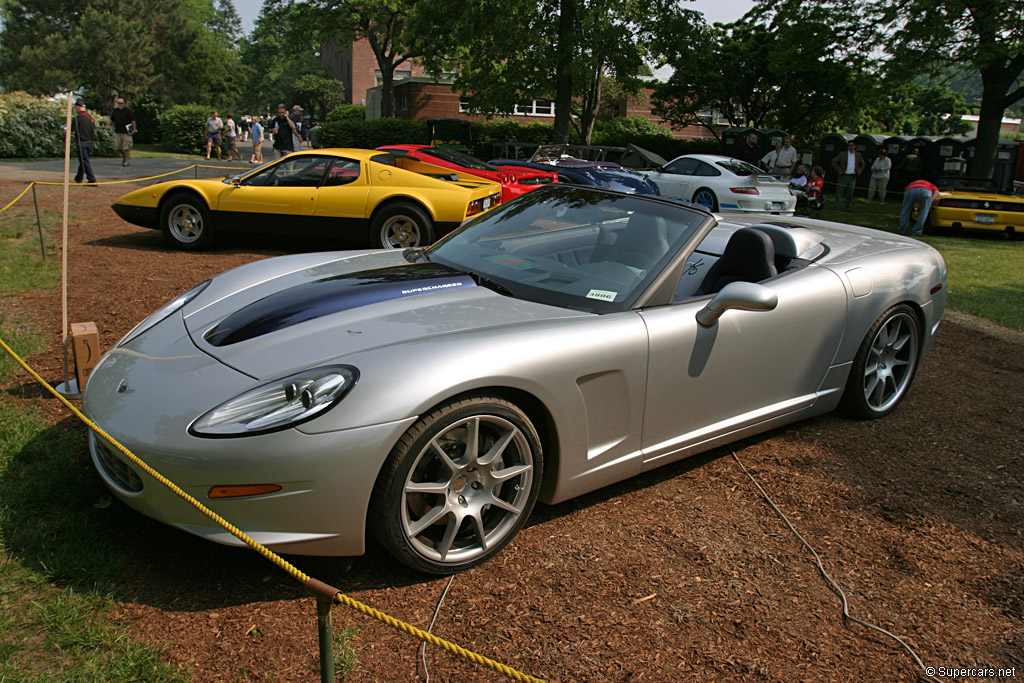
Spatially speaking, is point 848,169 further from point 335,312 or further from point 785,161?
point 335,312

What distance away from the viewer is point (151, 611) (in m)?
2.52

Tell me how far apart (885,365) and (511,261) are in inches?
94.2

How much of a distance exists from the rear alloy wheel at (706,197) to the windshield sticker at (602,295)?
13.2 metres

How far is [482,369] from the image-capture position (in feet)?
8.78

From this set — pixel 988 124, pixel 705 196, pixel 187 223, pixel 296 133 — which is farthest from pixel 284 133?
pixel 988 124

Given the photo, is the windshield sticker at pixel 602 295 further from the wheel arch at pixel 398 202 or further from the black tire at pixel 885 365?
the wheel arch at pixel 398 202

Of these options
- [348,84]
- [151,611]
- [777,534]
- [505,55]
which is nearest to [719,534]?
[777,534]

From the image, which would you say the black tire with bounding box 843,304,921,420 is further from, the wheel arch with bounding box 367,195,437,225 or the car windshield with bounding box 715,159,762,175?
the car windshield with bounding box 715,159,762,175

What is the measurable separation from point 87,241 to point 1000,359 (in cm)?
995

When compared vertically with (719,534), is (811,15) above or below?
above

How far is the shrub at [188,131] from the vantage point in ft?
100

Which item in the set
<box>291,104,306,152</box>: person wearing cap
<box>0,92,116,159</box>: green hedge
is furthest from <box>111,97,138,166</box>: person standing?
<box>0,92,116,159</box>: green hedge

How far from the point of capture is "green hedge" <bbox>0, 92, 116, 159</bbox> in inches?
1002

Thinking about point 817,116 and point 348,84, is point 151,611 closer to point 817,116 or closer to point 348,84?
point 817,116
